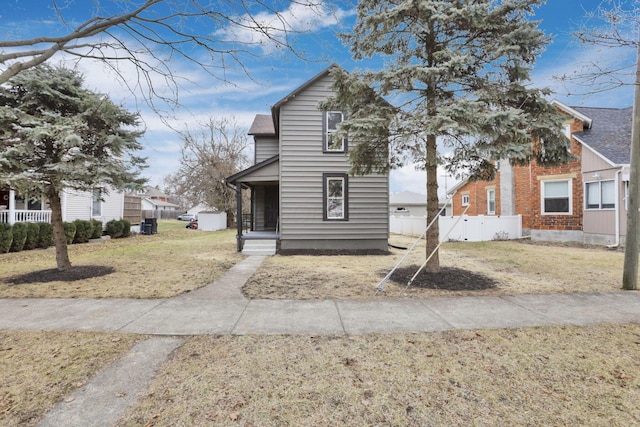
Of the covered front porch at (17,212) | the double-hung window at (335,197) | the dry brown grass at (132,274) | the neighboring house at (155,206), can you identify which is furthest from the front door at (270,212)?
the neighboring house at (155,206)

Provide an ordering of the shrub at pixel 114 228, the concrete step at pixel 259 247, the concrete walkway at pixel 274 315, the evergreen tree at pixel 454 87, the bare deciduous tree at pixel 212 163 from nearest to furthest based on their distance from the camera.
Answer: the concrete walkway at pixel 274 315 < the evergreen tree at pixel 454 87 < the concrete step at pixel 259 247 < the shrub at pixel 114 228 < the bare deciduous tree at pixel 212 163

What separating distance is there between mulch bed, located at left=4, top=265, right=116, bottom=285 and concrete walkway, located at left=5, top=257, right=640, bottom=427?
1751mm

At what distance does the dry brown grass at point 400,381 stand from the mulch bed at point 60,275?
216 inches

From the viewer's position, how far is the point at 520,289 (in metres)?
6.47

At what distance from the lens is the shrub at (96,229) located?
1698 centimetres

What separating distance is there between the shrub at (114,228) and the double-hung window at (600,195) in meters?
24.0

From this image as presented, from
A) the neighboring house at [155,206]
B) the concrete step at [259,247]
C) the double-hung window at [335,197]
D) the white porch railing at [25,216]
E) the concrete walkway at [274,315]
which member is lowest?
the concrete walkway at [274,315]

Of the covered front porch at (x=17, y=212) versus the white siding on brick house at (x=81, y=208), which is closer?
the covered front porch at (x=17, y=212)

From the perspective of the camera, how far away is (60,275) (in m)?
7.64

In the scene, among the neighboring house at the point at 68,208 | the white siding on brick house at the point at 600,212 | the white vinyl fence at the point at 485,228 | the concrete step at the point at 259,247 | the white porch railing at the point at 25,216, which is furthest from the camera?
the white vinyl fence at the point at 485,228

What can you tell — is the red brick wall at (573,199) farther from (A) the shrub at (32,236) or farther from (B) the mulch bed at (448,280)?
(A) the shrub at (32,236)

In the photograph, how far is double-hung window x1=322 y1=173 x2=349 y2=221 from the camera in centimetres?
1204

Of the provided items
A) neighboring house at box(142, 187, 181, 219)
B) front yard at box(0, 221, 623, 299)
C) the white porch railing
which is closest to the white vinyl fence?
front yard at box(0, 221, 623, 299)

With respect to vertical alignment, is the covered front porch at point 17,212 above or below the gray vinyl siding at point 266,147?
below
